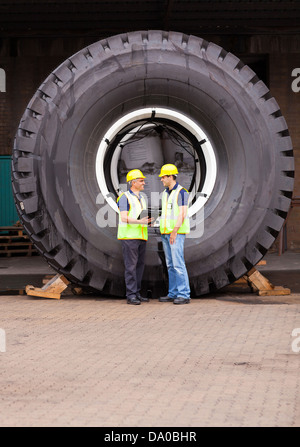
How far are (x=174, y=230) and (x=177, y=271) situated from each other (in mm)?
386

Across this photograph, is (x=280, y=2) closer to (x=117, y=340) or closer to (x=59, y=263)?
(x=59, y=263)

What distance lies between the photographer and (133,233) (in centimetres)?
793

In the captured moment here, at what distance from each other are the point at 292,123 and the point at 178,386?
987 centimetres

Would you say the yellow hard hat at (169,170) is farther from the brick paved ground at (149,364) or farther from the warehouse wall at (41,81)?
the warehouse wall at (41,81)

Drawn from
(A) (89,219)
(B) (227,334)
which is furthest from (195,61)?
(B) (227,334)

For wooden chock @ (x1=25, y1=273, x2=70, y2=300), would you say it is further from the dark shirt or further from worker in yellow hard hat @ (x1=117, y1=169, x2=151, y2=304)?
the dark shirt

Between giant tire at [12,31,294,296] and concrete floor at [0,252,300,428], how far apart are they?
1.51 ft

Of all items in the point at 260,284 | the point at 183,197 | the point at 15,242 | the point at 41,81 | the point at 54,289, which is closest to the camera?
the point at 183,197

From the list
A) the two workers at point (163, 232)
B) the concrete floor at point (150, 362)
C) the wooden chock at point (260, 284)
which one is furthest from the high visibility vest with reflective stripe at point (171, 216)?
the wooden chock at point (260, 284)

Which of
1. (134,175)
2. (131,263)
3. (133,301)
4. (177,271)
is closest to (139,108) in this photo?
(134,175)

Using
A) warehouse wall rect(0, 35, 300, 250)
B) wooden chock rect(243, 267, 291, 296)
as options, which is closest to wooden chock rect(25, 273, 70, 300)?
wooden chock rect(243, 267, 291, 296)

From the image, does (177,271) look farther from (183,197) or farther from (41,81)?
(41,81)

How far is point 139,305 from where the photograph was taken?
26.2 feet

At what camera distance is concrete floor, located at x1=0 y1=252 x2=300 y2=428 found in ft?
14.5
